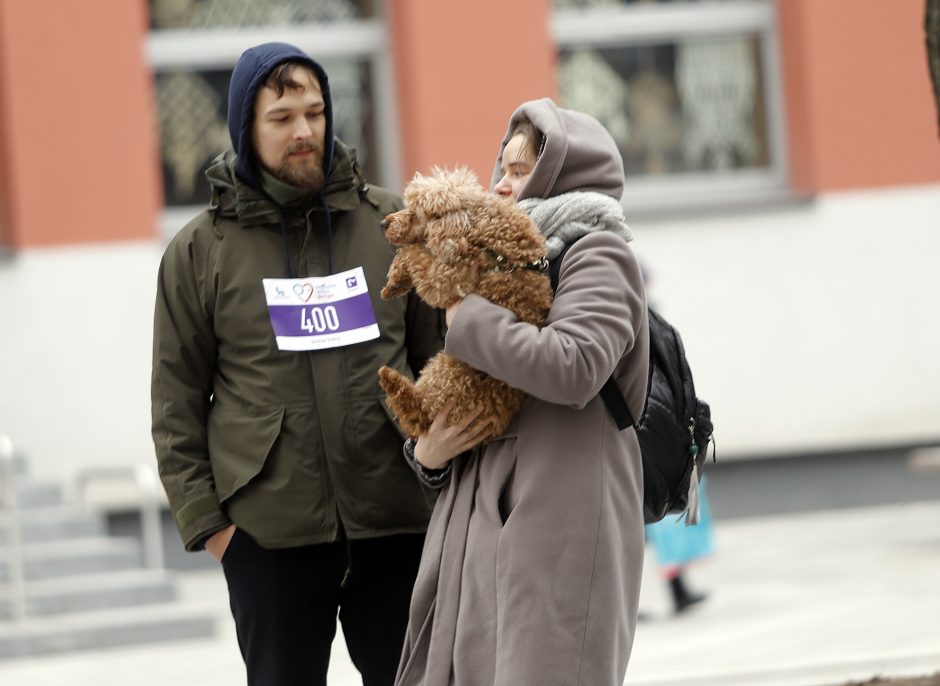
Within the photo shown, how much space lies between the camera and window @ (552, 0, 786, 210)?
432 inches

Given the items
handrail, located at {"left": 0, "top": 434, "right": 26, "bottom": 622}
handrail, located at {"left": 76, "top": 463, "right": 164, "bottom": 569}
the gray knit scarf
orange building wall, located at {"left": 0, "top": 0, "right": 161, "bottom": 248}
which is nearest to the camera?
the gray knit scarf

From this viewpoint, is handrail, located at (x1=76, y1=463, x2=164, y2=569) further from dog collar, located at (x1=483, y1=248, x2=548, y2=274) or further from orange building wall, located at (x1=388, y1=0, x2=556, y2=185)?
dog collar, located at (x1=483, y1=248, x2=548, y2=274)

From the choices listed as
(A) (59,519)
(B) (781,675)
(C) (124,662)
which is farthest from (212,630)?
(B) (781,675)

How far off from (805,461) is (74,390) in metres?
4.82

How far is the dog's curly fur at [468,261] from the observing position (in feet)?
10.2

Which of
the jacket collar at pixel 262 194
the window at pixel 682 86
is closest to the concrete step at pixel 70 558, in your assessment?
the window at pixel 682 86

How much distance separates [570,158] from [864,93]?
7814 millimetres

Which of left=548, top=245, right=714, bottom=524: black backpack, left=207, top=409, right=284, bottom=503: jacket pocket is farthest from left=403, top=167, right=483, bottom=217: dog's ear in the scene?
left=207, top=409, right=284, bottom=503: jacket pocket

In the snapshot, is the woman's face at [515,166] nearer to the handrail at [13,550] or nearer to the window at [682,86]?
the handrail at [13,550]

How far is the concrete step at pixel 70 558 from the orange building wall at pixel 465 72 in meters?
3.19

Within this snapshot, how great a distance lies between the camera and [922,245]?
1065 centimetres

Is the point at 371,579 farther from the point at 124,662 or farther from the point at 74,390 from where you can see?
the point at 74,390

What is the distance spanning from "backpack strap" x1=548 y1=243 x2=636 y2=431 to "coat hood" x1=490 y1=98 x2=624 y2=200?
0.14m

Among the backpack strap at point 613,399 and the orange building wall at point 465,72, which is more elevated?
the orange building wall at point 465,72
